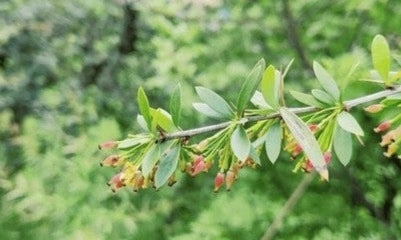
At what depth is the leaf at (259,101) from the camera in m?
0.57

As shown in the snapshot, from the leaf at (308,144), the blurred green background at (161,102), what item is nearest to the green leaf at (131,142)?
the leaf at (308,144)

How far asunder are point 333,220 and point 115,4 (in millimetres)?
1508

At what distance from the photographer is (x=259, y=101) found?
1.90 ft

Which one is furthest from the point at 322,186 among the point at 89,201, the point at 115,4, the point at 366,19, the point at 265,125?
the point at 265,125

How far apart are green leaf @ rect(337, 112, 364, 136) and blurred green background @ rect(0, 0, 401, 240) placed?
1.20 m

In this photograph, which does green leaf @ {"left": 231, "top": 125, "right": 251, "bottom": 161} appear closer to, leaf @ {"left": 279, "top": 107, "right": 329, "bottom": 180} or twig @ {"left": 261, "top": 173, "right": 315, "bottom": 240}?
leaf @ {"left": 279, "top": 107, "right": 329, "bottom": 180}

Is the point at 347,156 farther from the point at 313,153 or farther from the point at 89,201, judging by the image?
the point at 89,201

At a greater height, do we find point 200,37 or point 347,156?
point 347,156

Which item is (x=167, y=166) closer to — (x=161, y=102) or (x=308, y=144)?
(x=308, y=144)

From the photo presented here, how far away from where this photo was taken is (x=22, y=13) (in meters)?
3.21

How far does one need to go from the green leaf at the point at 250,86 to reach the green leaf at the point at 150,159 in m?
0.07

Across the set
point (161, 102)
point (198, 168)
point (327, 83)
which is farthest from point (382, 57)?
point (161, 102)

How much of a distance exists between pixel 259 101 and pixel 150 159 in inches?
3.6

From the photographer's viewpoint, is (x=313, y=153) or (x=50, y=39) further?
(x=50, y=39)
